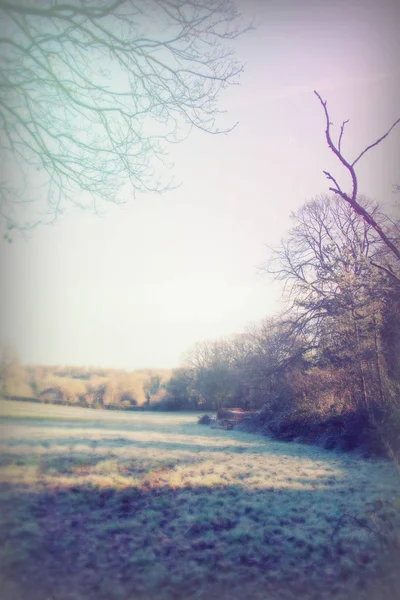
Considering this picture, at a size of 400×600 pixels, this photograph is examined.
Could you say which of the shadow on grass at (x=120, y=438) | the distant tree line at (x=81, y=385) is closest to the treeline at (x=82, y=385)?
the distant tree line at (x=81, y=385)

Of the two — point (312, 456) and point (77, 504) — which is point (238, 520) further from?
point (312, 456)

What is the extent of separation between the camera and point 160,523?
1919 millimetres

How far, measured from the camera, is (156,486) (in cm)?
230

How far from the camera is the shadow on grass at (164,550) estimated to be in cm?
142

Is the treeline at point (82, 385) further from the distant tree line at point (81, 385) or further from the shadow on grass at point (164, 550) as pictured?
the shadow on grass at point (164, 550)

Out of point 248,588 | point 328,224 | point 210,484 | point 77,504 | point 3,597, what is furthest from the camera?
point 328,224

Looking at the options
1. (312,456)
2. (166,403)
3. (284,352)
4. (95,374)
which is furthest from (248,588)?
(284,352)

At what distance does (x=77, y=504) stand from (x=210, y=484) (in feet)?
3.39

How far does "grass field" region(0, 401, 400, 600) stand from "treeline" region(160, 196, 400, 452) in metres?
0.66

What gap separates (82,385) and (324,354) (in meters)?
3.77

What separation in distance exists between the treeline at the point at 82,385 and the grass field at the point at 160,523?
0.08 metres

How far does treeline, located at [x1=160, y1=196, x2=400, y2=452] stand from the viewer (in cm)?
256

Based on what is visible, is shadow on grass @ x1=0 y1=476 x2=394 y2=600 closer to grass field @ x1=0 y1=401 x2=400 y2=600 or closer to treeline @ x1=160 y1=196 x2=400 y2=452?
grass field @ x1=0 y1=401 x2=400 y2=600

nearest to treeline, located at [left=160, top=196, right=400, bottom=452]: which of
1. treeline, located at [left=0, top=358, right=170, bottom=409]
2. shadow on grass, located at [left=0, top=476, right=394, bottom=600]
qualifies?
treeline, located at [left=0, top=358, right=170, bottom=409]
